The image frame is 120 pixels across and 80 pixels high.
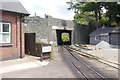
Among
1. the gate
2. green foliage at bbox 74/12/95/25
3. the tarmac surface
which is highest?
green foliage at bbox 74/12/95/25

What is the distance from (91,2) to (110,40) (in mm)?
10725

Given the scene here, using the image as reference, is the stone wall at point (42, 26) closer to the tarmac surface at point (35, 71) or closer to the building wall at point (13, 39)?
the building wall at point (13, 39)

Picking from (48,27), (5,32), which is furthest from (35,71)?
(48,27)

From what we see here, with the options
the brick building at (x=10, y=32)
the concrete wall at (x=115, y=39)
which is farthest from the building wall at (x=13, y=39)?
the concrete wall at (x=115, y=39)

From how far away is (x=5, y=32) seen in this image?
29.7 feet

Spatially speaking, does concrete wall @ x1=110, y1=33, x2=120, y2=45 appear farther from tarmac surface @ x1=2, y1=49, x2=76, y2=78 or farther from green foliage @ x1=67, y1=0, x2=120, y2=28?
tarmac surface @ x1=2, y1=49, x2=76, y2=78

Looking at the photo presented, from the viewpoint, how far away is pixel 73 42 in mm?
26953

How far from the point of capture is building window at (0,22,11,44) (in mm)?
8892

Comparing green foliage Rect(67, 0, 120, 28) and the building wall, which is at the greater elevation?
green foliage Rect(67, 0, 120, 28)

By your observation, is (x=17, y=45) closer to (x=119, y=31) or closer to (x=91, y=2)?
(x=119, y=31)

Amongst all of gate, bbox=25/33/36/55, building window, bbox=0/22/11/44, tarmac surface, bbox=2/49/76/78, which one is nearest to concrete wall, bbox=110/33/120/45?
gate, bbox=25/33/36/55

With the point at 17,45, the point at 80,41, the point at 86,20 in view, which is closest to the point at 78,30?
the point at 80,41

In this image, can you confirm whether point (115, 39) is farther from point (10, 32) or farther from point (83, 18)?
point (10, 32)

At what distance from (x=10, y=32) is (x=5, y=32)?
0.43 meters
